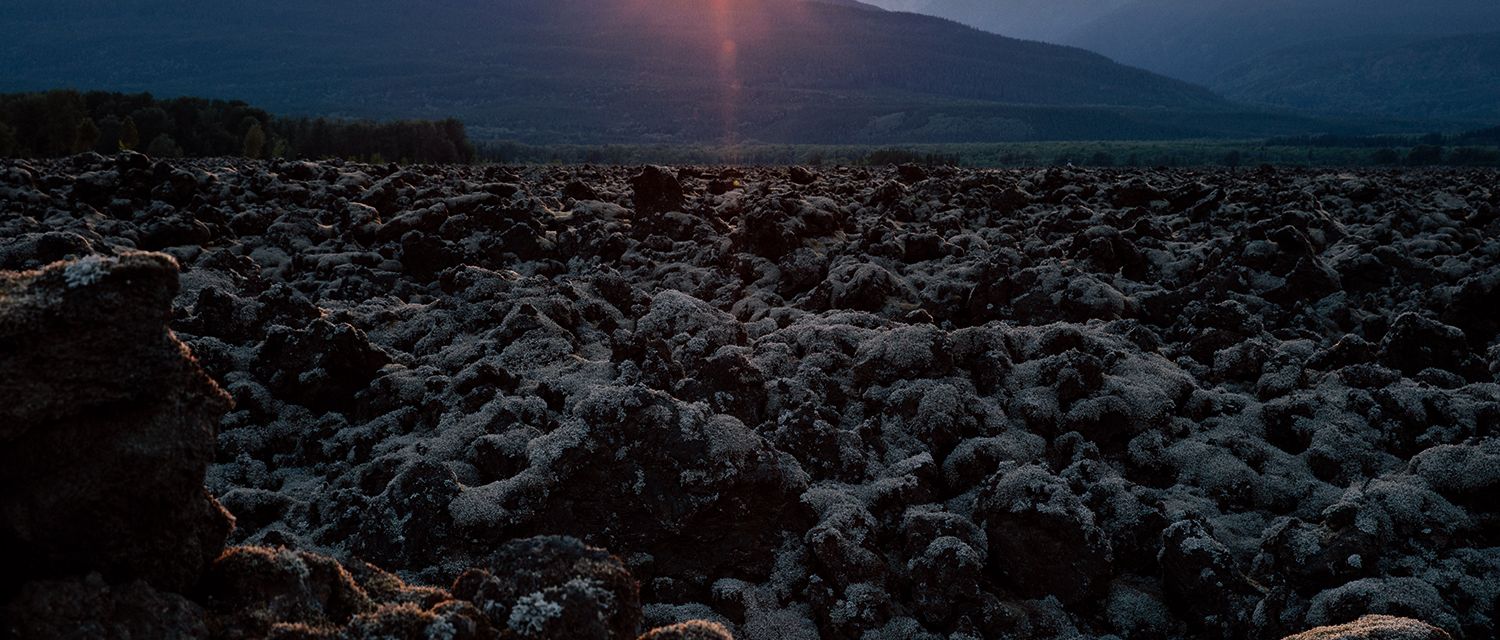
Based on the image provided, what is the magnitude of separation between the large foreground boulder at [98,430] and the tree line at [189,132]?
47.8 metres

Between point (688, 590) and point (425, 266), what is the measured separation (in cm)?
897

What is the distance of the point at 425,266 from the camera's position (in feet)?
42.4

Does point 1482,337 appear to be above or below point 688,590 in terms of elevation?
above

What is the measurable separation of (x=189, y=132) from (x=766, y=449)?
3042 inches

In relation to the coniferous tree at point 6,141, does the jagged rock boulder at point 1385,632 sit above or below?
above

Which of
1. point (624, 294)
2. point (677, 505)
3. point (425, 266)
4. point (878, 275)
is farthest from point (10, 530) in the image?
point (425, 266)

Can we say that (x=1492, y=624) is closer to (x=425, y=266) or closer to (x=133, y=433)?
(x=133, y=433)

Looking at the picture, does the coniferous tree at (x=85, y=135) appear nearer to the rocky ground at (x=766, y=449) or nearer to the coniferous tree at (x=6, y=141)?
the coniferous tree at (x=6, y=141)

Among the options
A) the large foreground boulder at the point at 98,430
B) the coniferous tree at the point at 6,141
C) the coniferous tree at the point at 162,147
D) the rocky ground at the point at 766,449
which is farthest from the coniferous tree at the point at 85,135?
the large foreground boulder at the point at 98,430

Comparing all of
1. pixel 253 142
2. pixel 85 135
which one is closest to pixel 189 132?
pixel 253 142

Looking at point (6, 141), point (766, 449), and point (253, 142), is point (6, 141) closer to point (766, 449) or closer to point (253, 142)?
point (253, 142)

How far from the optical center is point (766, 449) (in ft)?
20.5

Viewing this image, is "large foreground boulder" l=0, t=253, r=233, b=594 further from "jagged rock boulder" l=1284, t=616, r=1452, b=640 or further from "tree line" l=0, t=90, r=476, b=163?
"tree line" l=0, t=90, r=476, b=163

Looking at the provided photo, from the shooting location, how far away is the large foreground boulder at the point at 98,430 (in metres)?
3.04
